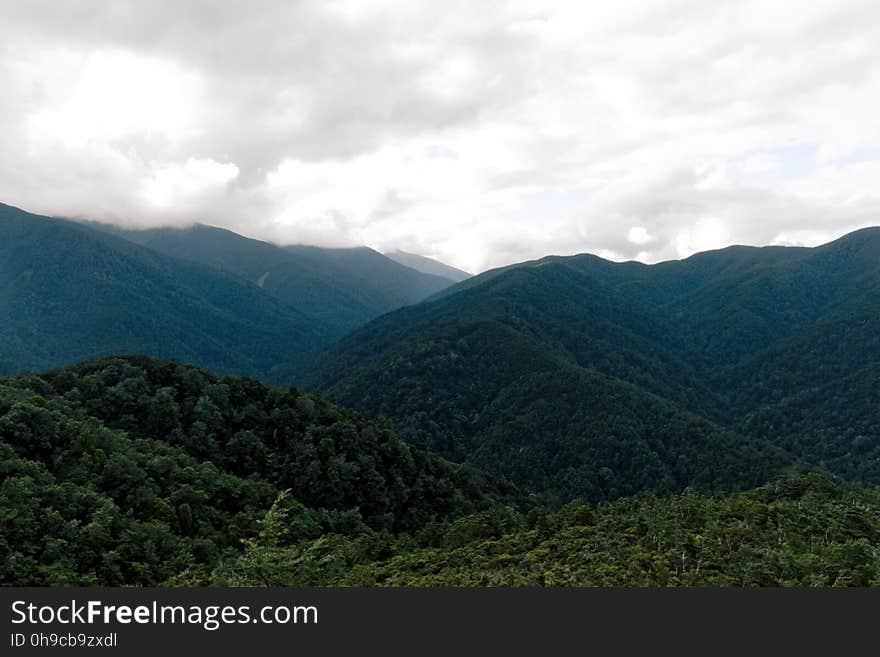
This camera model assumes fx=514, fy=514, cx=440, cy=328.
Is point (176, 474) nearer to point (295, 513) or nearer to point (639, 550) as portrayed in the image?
point (295, 513)

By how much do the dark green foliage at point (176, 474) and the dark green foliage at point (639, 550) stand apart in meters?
9.82

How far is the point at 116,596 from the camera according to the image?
1909cm

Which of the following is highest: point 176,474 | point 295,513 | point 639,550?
point 176,474

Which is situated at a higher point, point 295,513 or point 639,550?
point 639,550

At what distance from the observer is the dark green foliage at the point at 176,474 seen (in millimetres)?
40625

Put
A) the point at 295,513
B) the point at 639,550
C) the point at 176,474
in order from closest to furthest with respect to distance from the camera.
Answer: the point at 639,550 < the point at 176,474 < the point at 295,513

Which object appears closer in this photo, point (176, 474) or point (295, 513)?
point (176, 474)

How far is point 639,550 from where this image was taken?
119 feet

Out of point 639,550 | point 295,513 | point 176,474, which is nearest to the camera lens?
point 639,550

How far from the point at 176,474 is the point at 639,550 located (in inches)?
1971

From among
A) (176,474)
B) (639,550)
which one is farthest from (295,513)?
(639,550)

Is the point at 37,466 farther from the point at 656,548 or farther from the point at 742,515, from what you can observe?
the point at 742,515

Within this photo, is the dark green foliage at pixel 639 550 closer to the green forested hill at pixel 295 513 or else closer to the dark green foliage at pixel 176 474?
the green forested hill at pixel 295 513

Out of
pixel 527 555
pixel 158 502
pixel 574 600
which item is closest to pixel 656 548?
pixel 527 555
